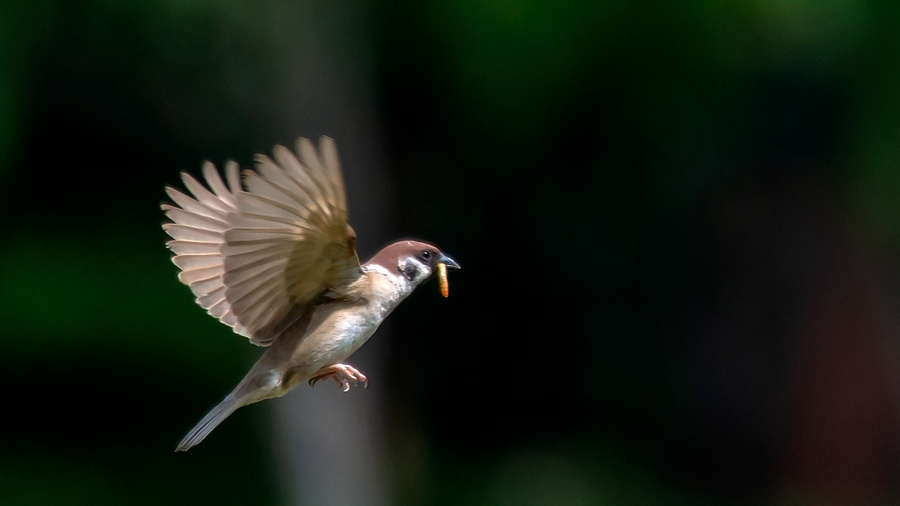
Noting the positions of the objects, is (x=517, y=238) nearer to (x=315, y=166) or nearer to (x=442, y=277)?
(x=442, y=277)

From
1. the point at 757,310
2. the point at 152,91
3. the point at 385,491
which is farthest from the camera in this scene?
the point at 757,310

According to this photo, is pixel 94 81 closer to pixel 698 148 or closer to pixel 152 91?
pixel 152 91

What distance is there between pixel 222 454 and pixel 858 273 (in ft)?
10.4

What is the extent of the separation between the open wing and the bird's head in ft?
0.30

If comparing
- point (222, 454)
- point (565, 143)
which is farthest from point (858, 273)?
point (222, 454)

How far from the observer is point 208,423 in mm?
1920

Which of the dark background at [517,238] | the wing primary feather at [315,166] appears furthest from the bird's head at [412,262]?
the dark background at [517,238]

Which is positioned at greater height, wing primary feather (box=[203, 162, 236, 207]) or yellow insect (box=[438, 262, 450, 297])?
wing primary feather (box=[203, 162, 236, 207])

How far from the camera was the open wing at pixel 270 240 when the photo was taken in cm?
173

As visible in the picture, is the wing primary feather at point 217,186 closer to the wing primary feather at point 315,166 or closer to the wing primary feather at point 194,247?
the wing primary feather at point 194,247

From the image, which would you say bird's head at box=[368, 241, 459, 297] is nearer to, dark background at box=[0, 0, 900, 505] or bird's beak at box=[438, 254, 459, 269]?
bird's beak at box=[438, 254, 459, 269]

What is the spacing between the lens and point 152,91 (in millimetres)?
5184

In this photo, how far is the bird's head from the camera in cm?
201

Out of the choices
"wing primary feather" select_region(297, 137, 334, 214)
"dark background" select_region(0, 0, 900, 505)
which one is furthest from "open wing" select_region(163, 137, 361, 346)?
"dark background" select_region(0, 0, 900, 505)
